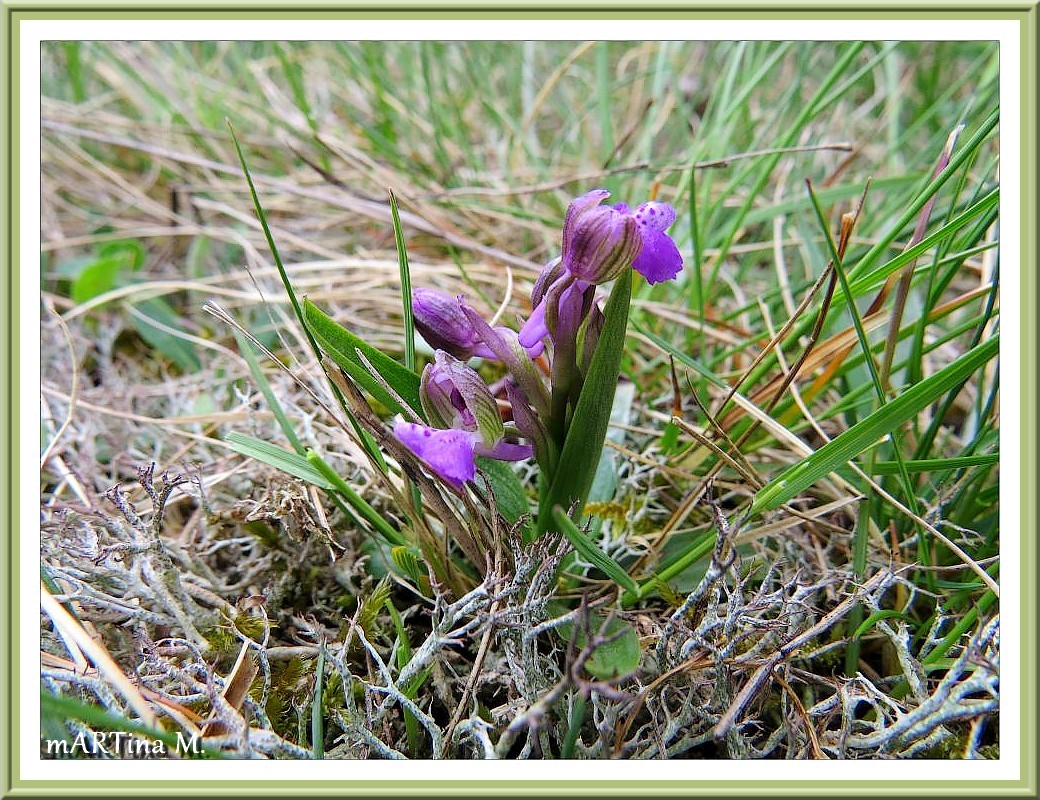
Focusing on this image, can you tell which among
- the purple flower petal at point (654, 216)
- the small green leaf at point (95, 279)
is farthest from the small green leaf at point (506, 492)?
the small green leaf at point (95, 279)

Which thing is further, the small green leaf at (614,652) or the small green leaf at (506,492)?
the small green leaf at (506,492)

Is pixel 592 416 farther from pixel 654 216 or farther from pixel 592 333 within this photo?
pixel 654 216

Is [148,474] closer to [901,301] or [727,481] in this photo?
[727,481]

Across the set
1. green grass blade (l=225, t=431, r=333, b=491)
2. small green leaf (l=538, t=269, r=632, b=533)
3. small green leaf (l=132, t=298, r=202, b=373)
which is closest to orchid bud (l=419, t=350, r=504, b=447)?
small green leaf (l=538, t=269, r=632, b=533)
